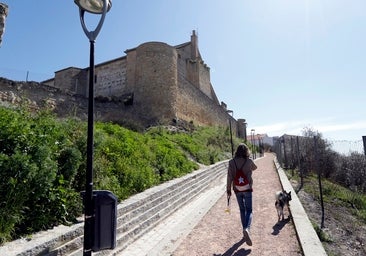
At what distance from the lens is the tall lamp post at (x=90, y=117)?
3078mm

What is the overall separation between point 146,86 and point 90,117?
22546mm

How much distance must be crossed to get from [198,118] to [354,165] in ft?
65.4

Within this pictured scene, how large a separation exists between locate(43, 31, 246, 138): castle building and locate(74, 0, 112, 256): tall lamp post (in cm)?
1586

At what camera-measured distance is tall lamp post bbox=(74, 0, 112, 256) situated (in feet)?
10.1

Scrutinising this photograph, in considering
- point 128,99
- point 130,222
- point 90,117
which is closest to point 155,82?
point 128,99

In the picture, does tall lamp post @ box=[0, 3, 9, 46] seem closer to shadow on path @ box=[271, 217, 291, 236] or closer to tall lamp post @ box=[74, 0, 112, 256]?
tall lamp post @ box=[74, 0, 112, 256]

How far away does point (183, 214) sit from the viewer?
24.4 feet

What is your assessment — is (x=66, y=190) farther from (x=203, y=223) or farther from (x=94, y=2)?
(x=203, y=223)

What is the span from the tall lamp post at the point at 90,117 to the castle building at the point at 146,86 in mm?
15861

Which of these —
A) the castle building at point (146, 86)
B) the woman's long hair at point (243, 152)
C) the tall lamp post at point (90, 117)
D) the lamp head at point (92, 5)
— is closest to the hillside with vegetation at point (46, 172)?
the tall lamp post at point (90, 117)

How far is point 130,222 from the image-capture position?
5250mm

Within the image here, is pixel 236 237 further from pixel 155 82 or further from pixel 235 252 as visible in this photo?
pixel 155 82

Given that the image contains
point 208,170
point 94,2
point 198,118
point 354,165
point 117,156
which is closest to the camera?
point 94,2

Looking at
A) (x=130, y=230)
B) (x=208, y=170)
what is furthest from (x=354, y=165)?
(x=130, y=230)
